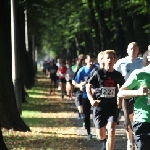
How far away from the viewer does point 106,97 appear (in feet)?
36.6

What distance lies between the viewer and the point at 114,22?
124 ft

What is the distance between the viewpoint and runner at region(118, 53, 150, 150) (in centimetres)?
761

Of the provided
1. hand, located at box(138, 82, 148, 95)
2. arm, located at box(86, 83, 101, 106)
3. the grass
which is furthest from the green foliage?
hand, located at box(138, 82, 148, 95)

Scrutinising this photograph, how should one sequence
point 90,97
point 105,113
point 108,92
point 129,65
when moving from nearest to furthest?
point 90,97 < point 108,92 < point 105,113 < point 129,65

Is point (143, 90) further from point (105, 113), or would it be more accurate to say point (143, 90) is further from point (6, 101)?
point (6, 101)

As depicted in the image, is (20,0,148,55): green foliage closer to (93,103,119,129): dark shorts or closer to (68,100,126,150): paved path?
(68,100,126,150): paved path

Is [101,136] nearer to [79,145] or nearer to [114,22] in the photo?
[79,145]

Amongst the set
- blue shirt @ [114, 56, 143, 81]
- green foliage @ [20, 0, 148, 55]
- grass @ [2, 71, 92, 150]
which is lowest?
grass @ [2, 71, 92, 150]

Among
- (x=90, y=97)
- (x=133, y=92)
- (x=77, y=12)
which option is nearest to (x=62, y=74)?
(x=77, y=12)

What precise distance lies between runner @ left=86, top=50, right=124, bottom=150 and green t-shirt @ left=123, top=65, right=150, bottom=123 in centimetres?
312

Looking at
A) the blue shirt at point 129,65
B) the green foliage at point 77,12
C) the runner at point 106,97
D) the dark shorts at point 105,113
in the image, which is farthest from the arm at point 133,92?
the green foliage at point 77,12

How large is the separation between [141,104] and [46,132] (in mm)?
8689

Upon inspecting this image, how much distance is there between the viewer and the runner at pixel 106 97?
433 inches

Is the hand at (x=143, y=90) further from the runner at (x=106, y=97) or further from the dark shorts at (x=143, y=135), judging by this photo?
the runner at (x=106, y=97)
